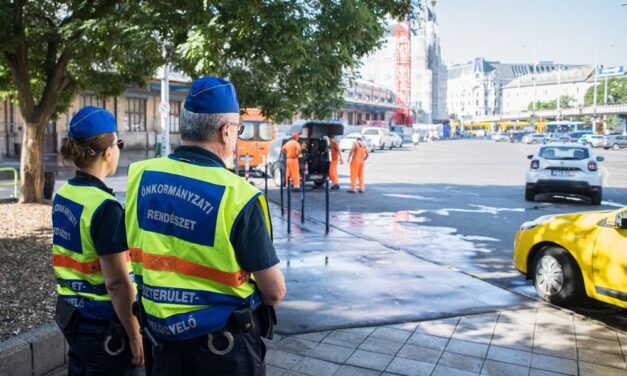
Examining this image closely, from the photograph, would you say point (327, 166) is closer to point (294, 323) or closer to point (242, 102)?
point (242, 102)

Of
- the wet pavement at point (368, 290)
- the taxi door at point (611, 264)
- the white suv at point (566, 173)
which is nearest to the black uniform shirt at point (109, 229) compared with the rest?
the wet pavement at point (368, 290)

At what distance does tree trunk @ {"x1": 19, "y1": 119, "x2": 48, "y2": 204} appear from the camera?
12469 mm

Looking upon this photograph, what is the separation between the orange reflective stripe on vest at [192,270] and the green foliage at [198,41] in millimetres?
6842

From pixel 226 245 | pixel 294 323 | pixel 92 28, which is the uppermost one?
pixel 92 28

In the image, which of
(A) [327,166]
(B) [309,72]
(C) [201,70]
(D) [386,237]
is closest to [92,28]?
(C) [201,70]

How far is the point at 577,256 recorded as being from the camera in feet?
20.5

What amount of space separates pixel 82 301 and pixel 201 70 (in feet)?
23.8

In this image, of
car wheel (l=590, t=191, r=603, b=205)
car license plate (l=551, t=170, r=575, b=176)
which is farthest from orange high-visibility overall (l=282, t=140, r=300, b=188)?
car wheel (l=590, t=191, r=603, b=205)

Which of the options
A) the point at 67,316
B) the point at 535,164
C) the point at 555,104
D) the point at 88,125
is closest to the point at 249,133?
the point at 535,164

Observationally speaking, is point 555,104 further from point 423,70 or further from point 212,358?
point 212,358

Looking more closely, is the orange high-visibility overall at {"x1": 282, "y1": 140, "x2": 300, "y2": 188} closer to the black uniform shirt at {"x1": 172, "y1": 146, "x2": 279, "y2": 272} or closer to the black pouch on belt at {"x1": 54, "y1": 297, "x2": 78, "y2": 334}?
the black pouch on belt at {"x1": 54, "y1": 297, "x2": 78, "y2": 334}

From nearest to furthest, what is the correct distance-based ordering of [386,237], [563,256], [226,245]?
1. [226,245]
2. [563,256]
3. [386,237]

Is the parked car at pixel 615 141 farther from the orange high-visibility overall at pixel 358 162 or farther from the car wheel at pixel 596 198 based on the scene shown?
the orange high-visibility overall at pixel 358 162

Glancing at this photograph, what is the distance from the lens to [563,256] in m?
6.45
